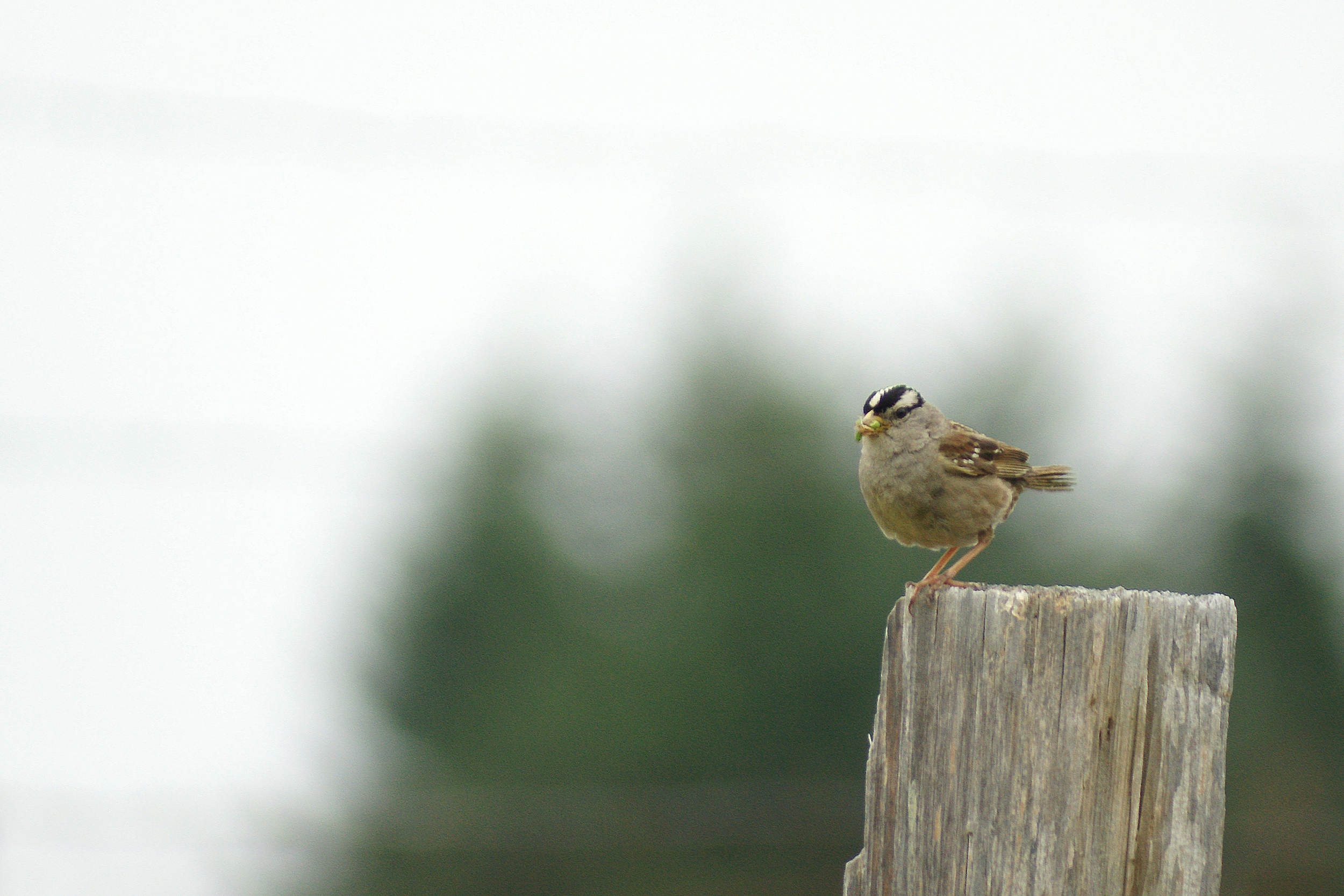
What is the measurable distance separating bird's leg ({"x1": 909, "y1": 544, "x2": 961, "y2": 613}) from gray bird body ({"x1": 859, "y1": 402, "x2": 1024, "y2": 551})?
0.12 m

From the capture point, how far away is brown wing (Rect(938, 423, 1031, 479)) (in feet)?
21.4

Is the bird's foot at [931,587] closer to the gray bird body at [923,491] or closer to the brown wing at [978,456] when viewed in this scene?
the gray bird body at [923,491]

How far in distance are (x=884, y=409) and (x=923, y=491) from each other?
1.51 ft

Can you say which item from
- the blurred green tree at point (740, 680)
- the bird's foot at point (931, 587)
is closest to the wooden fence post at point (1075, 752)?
the bird's foot at point (931, 587)

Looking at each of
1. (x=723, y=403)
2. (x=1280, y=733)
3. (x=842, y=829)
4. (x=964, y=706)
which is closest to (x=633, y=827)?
(x=842, y=829)

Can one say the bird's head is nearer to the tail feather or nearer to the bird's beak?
the bird's beak

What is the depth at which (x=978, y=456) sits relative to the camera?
6633mm

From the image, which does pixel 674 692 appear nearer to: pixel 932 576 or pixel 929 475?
pixel 929 475

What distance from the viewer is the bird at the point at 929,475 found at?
643 cm

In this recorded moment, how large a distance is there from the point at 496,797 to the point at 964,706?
2178 centimetres

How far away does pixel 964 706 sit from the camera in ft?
12.2

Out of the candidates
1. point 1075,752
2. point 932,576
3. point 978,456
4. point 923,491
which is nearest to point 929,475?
point 923,491

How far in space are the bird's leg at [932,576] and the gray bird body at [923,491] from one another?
0.39 feet

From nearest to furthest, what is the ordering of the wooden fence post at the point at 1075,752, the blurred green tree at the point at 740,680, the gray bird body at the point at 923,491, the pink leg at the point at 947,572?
the wooden fence post at the point at 1075,752 → the pink leg at the point at 947,572 → the gray bird body at the point at 923,491 → the blurred green tree at the point at 740,680
